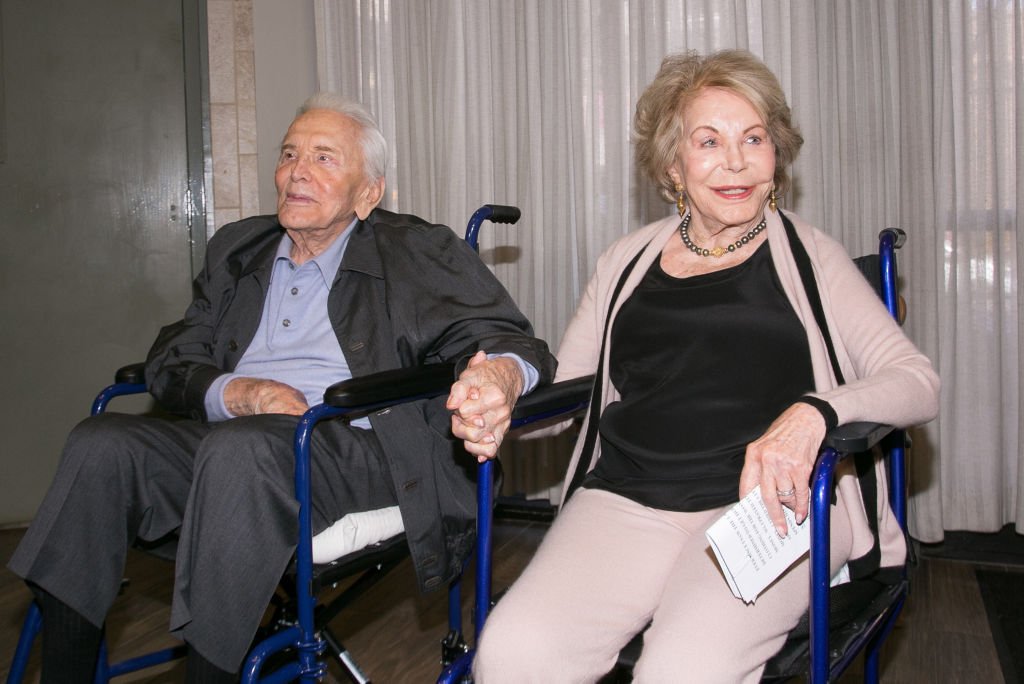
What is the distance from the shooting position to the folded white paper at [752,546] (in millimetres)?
1212

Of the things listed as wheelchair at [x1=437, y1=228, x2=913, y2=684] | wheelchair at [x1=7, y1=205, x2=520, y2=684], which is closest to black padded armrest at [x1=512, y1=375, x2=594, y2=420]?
wheelchair at [x1=437, y1=228, x2=913, y2=684]

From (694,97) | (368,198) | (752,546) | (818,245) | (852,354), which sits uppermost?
(694,97)

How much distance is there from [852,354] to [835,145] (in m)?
1.40

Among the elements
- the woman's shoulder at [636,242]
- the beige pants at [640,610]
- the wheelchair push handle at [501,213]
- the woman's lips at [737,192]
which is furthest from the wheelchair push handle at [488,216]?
the beige pants at [640,610]

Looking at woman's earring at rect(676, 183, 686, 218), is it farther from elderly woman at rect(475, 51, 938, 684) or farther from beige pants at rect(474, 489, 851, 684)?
beige pants at rect(474, 489, 851, 684)

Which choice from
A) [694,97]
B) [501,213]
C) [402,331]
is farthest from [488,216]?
[694,97]

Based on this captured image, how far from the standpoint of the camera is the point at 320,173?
1.99m

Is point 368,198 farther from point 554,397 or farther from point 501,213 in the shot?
point 554,397

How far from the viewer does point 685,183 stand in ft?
5.51

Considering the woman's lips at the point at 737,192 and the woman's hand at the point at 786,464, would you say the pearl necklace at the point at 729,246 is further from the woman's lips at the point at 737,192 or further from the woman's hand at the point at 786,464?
the woman's hand at the point at 786,464

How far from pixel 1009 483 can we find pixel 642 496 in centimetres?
166

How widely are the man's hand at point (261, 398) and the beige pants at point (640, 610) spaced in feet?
1.97

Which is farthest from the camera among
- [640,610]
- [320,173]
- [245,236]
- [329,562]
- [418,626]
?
[418,626]

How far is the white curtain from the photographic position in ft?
8.36
